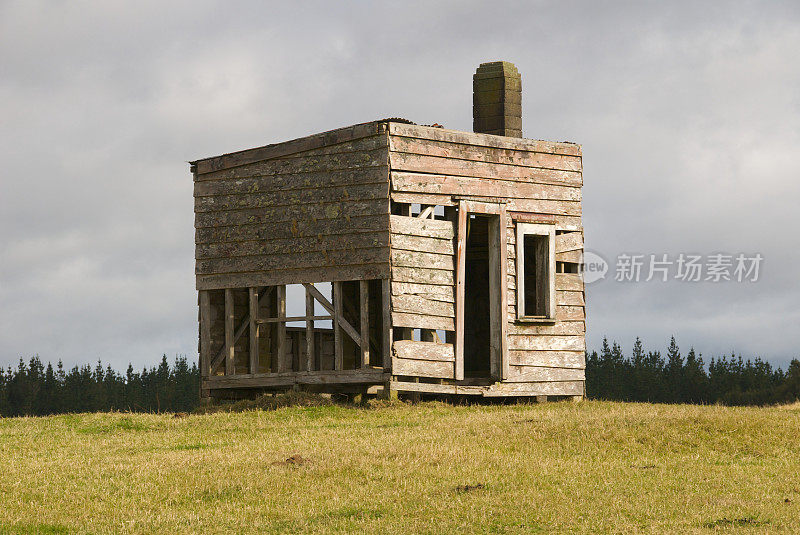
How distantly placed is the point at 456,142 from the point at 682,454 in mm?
9914

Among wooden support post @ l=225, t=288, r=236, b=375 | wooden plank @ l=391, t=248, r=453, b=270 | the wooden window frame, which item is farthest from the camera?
wooden support post @ l=225, t=288, r=236, b=375

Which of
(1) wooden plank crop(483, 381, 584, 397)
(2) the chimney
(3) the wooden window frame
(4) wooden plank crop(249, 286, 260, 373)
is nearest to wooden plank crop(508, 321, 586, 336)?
(3) the wooden window frame

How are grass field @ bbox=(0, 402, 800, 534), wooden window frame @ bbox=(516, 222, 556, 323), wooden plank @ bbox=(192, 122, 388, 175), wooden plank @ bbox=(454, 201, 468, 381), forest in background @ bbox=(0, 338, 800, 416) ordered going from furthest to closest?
forest in background @ bbox=(0, 338, 800, 416), wooden window frame @ bbox=(516, 222, 556, 323), wooden plank @ bbox=(454, 201, 468, 381), wooden plank @ bbox=(192, 122, 388, 175), grass field @ bbox=(0, 402, 800, 534)

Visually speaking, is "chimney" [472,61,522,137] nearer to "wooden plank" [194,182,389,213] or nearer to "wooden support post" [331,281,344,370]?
"wooden plank" [194,182,389,213]

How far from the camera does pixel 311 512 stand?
11.6m

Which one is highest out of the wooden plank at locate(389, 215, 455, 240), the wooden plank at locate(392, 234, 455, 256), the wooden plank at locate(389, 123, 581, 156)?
the wooden plank at locate(389, 123, 581, 156)

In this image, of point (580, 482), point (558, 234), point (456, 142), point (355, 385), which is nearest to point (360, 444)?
point (580, 482)

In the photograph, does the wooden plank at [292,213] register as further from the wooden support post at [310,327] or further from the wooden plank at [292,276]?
the wooden support post at [310,327]

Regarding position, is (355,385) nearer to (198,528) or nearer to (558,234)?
(558,234)

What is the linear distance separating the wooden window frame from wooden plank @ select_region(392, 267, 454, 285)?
2069 millimetres

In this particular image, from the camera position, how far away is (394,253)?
2158 centimetres

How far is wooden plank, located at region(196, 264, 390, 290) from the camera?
→ 21.8 metres

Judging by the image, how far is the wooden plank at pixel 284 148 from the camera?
22.2 m

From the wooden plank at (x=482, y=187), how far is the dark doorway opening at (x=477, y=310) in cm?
373
